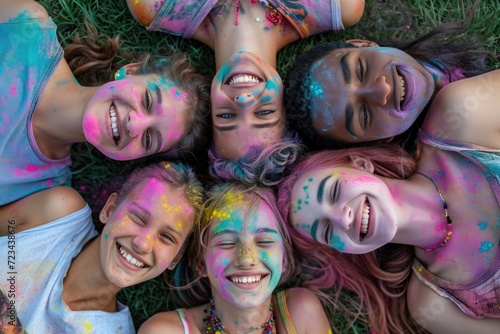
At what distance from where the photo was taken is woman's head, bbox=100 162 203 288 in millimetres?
2318

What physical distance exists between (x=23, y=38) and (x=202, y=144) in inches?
39.0

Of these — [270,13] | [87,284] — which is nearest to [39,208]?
[87,284]

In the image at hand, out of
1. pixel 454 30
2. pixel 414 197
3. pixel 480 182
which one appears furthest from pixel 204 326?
pixel 454 30

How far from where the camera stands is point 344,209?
2189mm

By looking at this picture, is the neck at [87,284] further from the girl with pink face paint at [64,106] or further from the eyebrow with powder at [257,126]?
the eyebrow with powder at [257,126]

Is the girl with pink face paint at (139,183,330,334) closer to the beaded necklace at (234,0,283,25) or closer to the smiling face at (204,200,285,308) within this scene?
the smiling face at (204,200,285,308)

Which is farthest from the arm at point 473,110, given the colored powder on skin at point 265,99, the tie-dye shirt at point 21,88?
the tie-dye shirt at point 21,88

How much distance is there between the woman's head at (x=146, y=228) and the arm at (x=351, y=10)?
1.20m

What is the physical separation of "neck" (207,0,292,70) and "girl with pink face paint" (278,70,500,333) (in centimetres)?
62

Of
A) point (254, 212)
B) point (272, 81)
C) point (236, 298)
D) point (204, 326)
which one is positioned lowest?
point (204, 326)

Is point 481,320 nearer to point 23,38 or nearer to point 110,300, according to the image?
point 110,300

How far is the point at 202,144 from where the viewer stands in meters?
2.59

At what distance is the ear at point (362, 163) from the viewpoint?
7.88 ft

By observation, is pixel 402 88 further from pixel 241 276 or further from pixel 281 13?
pixel 241 276
